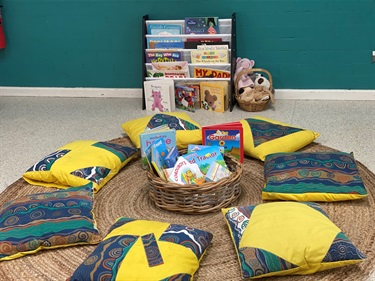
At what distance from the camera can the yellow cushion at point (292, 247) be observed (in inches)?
76.7

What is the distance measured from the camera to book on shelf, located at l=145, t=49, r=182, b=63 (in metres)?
3.85

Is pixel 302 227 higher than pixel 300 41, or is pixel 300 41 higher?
pixel 300 41

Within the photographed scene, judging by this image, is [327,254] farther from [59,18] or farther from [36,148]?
[59,18]

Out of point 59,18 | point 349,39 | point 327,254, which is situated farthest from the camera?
point 59,18

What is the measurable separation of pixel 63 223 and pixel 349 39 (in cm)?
239

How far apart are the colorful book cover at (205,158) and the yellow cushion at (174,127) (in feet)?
1.52

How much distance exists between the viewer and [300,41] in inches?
151

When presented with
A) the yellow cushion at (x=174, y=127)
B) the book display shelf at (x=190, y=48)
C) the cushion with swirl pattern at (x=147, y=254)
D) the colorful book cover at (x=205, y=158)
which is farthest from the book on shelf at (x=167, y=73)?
the cushion with swirl pattern at (x=147, y=254)

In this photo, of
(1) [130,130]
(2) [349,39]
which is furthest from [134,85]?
(2) [349,39]

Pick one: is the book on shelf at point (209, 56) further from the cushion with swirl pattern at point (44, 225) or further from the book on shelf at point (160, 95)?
the cushion with swirl pattern at point (44, 225)

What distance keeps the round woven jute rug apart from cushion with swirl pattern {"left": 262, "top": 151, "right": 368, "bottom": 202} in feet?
0.19

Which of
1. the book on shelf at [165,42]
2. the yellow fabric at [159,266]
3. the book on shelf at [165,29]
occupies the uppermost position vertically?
the book on shelf at [165,29]

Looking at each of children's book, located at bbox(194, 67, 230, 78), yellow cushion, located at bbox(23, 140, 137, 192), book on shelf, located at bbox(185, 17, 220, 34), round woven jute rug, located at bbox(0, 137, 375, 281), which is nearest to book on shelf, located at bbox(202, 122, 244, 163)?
round woven jute rug, located at bbox(0, 137, 375, 281)

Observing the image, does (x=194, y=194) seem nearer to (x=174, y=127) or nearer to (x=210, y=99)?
(x=174, y=127)
